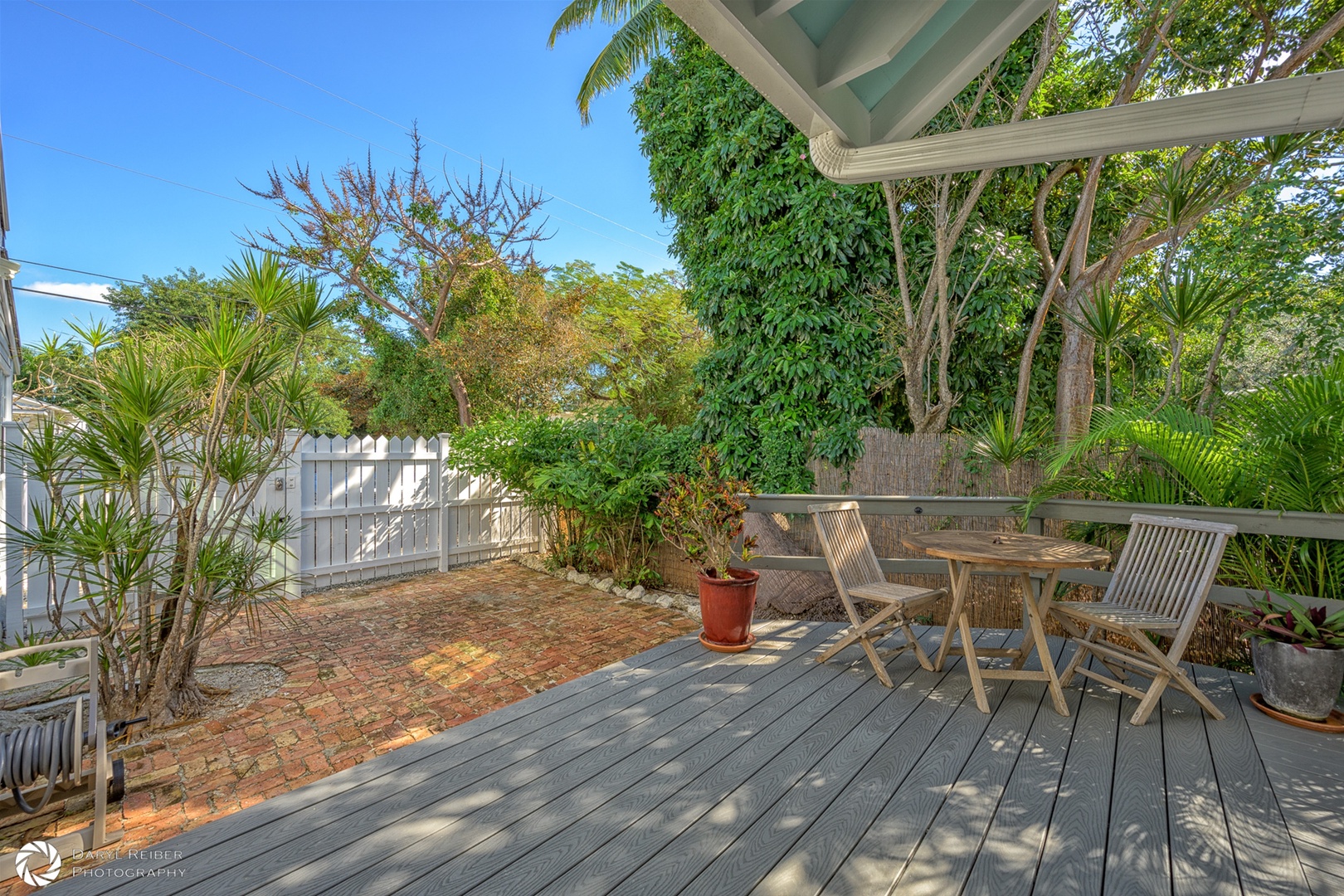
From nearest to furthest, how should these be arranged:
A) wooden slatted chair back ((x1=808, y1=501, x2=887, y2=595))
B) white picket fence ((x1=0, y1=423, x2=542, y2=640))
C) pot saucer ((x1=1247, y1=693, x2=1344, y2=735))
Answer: pot saucer ((x1=1247, y1=693, x2=1344, y2=735)), wooden slatted chair back ((x1=808, y1=501, x2=887, y2=595)), white picket fence ((x1=0, y1=423, x2=542, y2=640))

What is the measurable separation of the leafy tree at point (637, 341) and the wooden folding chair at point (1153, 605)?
946cm

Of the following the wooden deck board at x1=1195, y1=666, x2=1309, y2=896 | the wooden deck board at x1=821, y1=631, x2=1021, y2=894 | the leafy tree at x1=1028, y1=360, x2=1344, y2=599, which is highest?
the leafy tree at x1=1028, y1=360, x2=1344, y2=599

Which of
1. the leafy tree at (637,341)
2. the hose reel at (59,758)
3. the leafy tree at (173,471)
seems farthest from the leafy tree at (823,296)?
the leafy tree at (637,341)

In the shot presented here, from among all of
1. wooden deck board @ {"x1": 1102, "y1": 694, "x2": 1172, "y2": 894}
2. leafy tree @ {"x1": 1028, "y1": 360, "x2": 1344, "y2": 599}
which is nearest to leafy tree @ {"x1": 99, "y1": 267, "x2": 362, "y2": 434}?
leafy tree @ {"x1": 1028, "y1": 360, "x2": 1344, "y2": 599}

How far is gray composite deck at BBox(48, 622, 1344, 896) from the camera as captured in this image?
168cm

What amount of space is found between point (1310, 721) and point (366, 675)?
4.69 meters

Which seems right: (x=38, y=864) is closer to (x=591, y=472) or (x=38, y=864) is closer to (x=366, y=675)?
(x=366, y=675)

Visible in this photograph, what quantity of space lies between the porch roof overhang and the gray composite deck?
2.49 m

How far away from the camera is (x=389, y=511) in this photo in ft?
20.6

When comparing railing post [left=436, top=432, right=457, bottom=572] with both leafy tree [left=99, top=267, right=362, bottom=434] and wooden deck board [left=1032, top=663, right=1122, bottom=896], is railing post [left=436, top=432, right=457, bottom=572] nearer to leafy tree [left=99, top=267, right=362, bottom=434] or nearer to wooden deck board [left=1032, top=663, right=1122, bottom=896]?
leafy tree [left=99, top=267, right=362, bottom=434]

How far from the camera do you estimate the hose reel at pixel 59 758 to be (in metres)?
1.90

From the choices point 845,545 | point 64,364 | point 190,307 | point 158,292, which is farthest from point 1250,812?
point 158,292

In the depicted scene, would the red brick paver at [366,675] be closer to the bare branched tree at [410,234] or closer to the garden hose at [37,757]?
the garden hose at [37,757]

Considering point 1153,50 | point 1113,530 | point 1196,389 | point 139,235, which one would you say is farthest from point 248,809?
point 139,235
